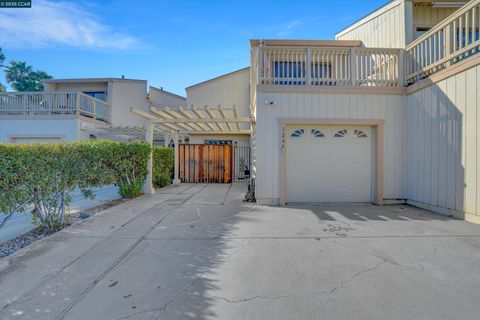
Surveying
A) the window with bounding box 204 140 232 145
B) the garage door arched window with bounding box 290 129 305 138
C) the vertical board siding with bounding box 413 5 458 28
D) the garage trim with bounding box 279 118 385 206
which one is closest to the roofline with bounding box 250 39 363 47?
the vertical board siding with bounding box 413 5 458 28

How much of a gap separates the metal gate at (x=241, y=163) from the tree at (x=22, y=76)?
22.1 metres

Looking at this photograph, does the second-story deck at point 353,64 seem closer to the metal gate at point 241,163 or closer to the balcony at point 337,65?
the balcony at point 337,65

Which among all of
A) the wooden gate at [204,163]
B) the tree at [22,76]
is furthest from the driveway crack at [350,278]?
the tree at [22,76]

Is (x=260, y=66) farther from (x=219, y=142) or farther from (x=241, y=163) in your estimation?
(x=219, y=142)

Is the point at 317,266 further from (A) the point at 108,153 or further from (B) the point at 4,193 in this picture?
(A) the point at 108,153

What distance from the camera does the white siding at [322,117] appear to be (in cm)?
680

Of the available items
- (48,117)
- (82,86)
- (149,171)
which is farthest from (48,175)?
(82,86)

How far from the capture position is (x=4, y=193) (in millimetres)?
3641

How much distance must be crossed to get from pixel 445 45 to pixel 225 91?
10.4 metres

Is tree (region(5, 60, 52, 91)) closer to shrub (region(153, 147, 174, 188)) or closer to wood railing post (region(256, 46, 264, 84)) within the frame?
shrub (region(153, 147, 174, 188))

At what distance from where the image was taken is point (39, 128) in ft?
37.9

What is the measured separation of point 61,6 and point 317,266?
30.0 feet

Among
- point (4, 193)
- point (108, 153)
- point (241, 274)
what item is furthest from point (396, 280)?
point (108, 153)

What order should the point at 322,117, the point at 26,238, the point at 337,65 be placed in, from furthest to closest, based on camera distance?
the point at 337,65 → the point at 322,117 → the point at 26,238
